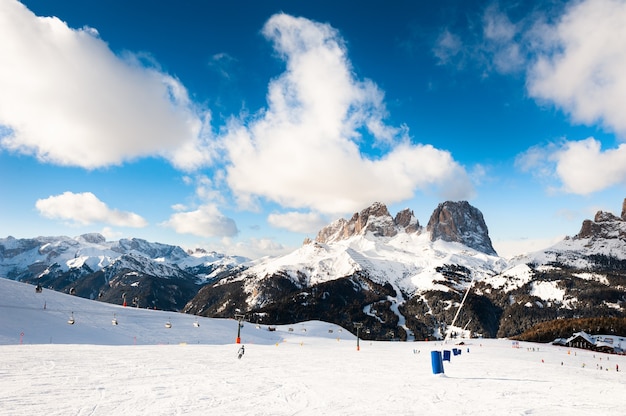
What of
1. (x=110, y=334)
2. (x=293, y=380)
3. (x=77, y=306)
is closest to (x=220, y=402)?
(x=293, y=380)

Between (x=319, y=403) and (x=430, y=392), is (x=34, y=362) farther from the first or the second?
(x=430, y=392)

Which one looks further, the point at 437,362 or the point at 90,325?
the point at 90,325

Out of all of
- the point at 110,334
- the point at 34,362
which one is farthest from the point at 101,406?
the point at 110,334

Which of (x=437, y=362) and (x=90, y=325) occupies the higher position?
(x=437, y=362)

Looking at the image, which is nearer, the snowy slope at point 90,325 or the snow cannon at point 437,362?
the snow cannon at point 437,362

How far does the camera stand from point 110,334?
192 feet

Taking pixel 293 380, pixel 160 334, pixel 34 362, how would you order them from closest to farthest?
pixel 293 380, pixel 34 362, pixel 160 334

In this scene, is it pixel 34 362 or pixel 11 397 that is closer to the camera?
pixel 11 397

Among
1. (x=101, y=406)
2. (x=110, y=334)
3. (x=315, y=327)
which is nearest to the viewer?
(x=101, y=406)

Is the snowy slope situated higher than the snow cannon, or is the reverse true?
the snow cannon

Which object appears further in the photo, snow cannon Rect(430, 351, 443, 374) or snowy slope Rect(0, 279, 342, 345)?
snowy slope Rect(0, 279, 342, 345)

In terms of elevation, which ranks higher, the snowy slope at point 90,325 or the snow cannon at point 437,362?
the snow cannon at point 437,362

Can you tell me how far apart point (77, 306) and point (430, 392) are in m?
78.4

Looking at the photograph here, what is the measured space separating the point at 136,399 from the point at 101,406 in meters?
1.36
